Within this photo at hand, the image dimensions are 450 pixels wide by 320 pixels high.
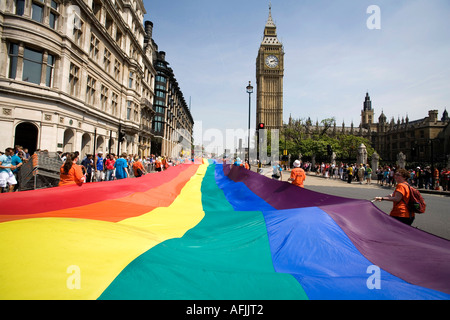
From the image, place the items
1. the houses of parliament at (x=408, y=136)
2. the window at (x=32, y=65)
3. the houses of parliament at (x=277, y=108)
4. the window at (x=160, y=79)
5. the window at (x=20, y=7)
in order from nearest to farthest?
1. the window at (x=20, y=7)
2. the window at (x=32, y=65)
3. the window at (x=160, y=79)
4. the houses of parliament at (x=408, y=136)
5. the houses of parliament at (x=277, y=108)

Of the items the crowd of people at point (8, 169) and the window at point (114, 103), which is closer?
the crowd of people at point (8, 169)

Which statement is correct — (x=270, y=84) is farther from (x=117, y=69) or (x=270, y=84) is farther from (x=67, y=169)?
(x=67, y=169)

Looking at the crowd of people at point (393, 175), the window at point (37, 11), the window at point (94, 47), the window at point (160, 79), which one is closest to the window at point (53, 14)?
the window at point (37, 11)

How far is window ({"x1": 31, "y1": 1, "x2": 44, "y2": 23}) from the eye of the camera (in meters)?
15.8

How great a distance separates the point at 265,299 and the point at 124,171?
10578 mm

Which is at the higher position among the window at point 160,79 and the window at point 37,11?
the window at point 160,79

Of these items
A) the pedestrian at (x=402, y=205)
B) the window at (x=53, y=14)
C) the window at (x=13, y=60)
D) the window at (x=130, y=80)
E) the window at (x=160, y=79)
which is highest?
the window at (x=160, y=79)

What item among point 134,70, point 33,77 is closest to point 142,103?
point 134,70

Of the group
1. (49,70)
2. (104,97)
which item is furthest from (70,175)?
(104,97)

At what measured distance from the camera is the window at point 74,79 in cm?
1942

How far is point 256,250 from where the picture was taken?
9.94ft

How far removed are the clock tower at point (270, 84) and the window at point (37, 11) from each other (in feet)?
349

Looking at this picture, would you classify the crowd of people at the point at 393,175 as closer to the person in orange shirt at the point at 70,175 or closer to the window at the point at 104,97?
the person in orange shirt at the point at 70,175
